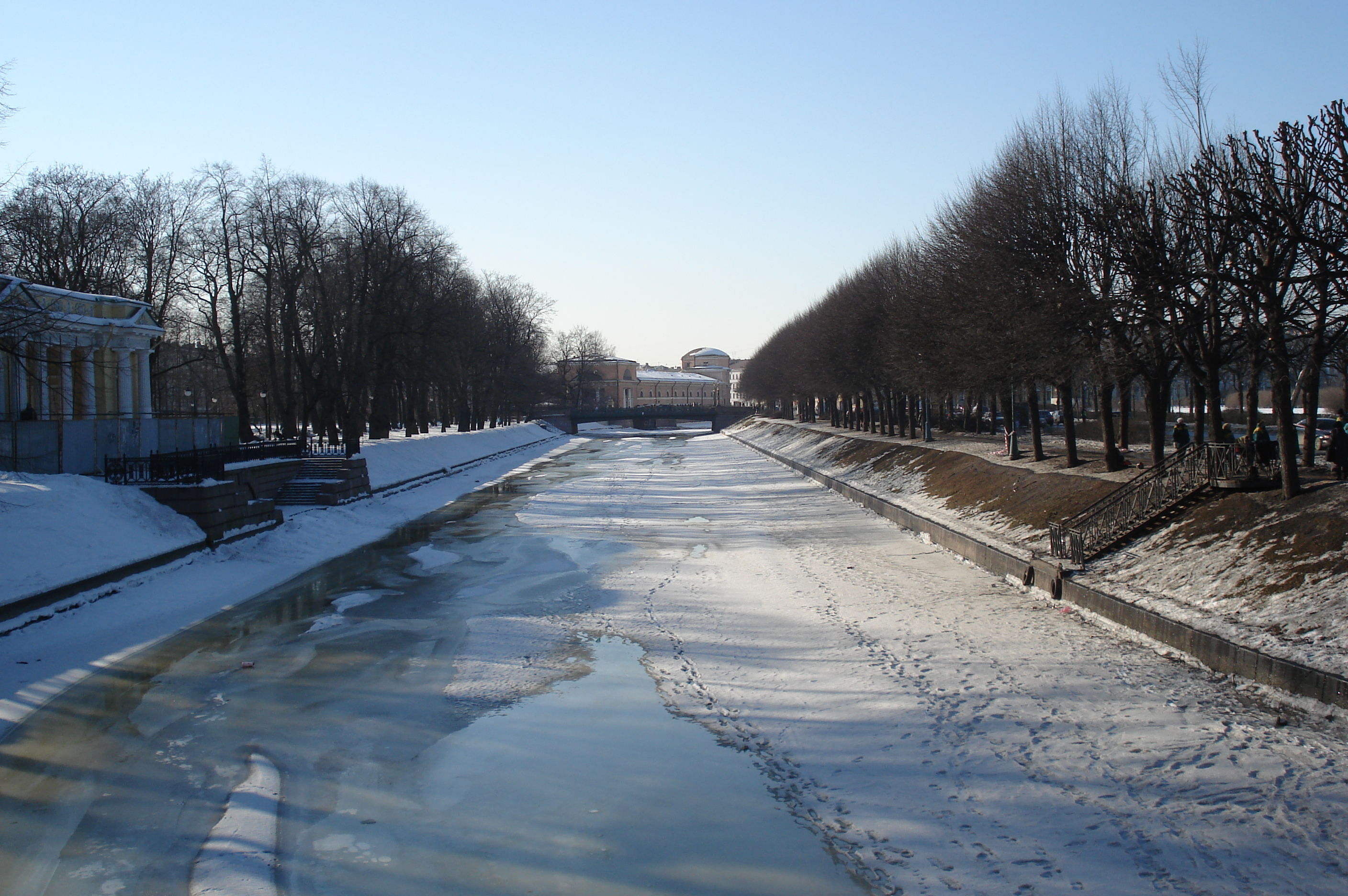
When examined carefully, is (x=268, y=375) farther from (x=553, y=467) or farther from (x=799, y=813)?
(x=799, y=813)

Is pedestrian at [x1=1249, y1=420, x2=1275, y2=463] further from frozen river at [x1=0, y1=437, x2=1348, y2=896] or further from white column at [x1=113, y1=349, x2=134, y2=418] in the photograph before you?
white column at [x1=113, y1=349, x2=134, y2=418]

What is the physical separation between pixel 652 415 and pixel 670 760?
11110 cm

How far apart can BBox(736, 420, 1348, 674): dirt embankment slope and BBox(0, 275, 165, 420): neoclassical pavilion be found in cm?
2432

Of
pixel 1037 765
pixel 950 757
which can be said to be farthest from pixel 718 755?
pixel 1037 765

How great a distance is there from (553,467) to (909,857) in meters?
51.8

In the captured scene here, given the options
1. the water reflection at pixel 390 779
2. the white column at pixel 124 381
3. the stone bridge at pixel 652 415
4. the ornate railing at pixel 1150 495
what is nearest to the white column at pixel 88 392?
the white column at pixel 124 381

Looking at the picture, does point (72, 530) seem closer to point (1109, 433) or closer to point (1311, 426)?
point (1109, 433)

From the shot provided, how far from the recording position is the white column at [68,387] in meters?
30.3

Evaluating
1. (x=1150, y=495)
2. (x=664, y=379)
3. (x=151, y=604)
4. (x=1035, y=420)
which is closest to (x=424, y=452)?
(x=1035, y=420)

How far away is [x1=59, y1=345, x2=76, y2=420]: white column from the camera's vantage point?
30.3 meters

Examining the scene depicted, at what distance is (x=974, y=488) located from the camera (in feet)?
90.0

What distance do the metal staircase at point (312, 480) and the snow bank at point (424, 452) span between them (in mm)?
2948

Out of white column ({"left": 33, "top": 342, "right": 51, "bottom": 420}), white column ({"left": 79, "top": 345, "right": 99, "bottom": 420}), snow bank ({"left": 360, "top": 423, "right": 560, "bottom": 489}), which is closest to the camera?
white column ({"left": 33, "top": 342, "right": 51, "bottom": 420})

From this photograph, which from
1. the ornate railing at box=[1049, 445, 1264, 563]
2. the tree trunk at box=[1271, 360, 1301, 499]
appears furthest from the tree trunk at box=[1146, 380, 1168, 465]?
the tree trunk at box=[1271, 360, 1301, 499]
